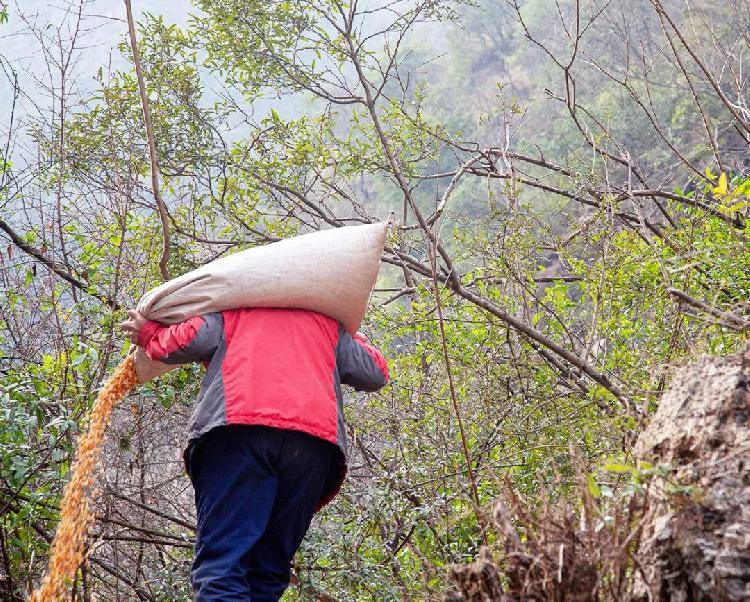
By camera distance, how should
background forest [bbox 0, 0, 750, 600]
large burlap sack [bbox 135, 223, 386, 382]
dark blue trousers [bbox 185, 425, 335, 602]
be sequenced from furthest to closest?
background forest [bbox 0, 0, 750, 600] < large burlap sack [bbox 135, 223, 386, 382] < dark blue trousers [bbox 185, 425, 335, 602]

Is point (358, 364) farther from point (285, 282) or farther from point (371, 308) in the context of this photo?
point (371, 308)

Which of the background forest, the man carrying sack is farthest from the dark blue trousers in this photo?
the background forest

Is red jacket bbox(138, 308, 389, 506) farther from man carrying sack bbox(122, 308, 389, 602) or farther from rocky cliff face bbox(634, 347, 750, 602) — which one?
rocky cliff face bbox(634, 347, 750, 602)

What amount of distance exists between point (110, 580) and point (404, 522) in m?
1.65

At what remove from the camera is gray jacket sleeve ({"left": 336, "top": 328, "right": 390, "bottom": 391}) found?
3.13 m

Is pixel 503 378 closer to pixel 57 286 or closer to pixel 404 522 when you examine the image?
pixel 404 522

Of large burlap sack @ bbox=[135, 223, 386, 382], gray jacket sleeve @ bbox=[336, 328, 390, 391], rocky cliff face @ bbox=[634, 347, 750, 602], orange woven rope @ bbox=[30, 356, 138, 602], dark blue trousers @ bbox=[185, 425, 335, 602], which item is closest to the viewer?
rocky cliff face @ bbox=[634, 347, 750, 602]

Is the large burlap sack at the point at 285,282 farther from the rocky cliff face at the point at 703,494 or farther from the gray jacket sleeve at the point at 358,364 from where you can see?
the rocky cliff face at the point at 703,494

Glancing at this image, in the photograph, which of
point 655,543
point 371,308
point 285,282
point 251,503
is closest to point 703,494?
point 655,543

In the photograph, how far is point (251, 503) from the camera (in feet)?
9.01

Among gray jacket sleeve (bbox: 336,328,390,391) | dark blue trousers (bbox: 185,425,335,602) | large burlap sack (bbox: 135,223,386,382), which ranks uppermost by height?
large burlap sack (bbox: 135,223,386,382)

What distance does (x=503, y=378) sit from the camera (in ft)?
15.9

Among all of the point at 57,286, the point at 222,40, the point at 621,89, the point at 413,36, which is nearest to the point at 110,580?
the point at 57,286

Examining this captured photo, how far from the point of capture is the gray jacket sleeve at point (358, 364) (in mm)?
3127
